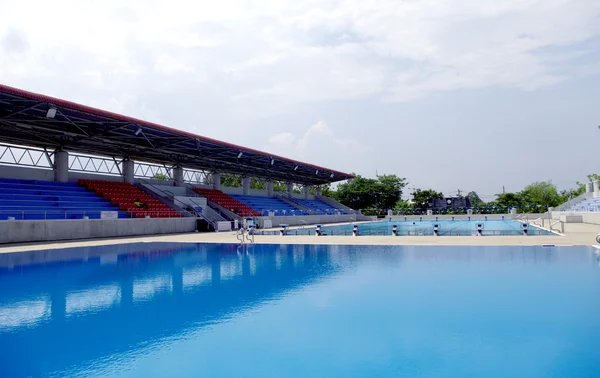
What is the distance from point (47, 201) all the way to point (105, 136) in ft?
19.6

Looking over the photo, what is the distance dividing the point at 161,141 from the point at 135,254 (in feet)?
56.9

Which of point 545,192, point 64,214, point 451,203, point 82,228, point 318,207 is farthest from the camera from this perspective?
point 545,192

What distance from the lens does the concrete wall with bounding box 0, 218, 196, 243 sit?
2192 centimetres

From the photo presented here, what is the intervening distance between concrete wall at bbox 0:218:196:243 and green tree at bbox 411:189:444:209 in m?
47.9

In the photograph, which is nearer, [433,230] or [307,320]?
[307,320]

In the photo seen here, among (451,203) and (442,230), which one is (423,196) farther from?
(442,230)

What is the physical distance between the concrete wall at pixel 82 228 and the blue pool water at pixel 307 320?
10754 millimetres

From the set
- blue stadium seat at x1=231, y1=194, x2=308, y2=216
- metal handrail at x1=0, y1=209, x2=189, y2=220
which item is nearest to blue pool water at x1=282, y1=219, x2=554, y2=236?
blue stadium seat at x1=231, y1=194, x2=308, y2=216

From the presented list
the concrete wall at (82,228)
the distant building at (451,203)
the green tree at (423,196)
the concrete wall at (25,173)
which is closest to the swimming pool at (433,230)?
the concrete wall at (82,228)

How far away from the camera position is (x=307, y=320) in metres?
6.88

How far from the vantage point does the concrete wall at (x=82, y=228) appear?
2192 cm

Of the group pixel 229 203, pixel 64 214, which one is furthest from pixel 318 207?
pixel 64 214

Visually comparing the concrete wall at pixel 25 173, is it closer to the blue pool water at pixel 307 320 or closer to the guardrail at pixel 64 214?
the guardrail at pixel 64 214

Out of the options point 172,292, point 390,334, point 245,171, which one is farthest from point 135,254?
point 245,171
